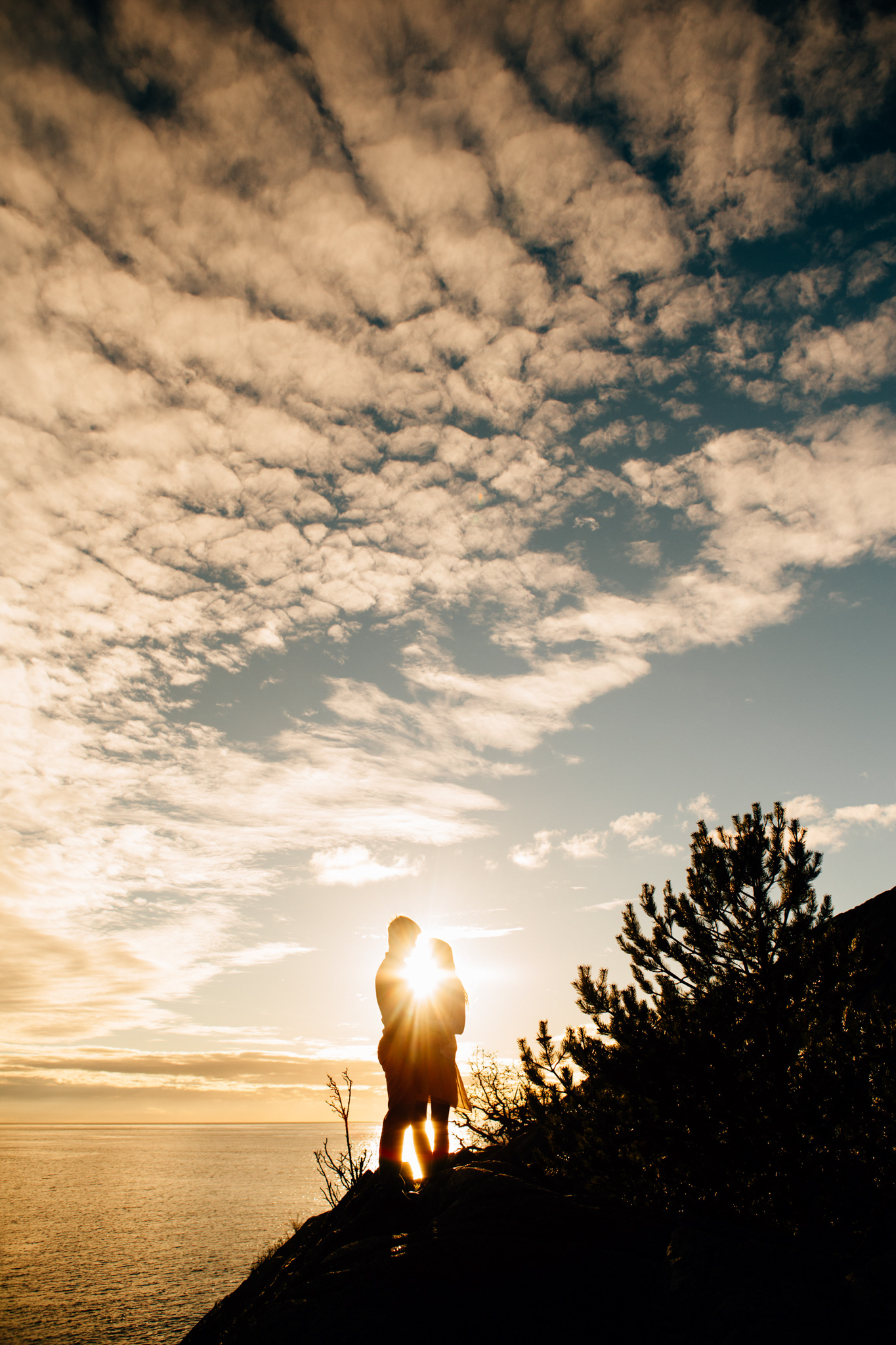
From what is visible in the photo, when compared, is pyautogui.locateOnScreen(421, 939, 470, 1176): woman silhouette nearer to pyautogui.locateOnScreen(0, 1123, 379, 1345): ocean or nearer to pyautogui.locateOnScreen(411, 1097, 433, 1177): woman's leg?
pyautogui.locateOnScreen(411, 1097, 433, 1177): woman's leg

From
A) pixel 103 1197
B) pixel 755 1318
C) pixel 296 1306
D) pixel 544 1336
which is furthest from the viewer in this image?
pixel 103 1197

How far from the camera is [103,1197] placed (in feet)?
194

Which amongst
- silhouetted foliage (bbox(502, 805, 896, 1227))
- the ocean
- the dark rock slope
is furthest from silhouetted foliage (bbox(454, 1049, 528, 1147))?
the ocean

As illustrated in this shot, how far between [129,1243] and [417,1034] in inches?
1850

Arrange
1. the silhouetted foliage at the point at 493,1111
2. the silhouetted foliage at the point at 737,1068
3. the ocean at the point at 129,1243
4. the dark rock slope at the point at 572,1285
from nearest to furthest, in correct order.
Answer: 1. the dark rock slope at the point at 572,1285
2. the silhouetted foliage at the point at 737,1068
3. the silhouetted foliage at the point at 493,1111
4. the ocean at the point at 129,1243

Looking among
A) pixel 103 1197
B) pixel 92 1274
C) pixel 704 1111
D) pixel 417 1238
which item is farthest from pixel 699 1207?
pixel 103 1197

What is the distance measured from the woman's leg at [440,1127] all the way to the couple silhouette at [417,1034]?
0.01 meters

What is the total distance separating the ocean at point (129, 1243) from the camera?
23.0m

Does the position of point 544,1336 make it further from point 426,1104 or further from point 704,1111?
point 704,1111

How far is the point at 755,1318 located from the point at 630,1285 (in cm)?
95

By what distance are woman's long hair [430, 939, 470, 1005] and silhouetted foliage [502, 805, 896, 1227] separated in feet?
8.27

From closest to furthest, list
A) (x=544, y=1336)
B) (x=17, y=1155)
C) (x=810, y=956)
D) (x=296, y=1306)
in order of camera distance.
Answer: (x=544, y=1336) → (x=296, y=1306) → (x=810, y=956) → (x=17, y=1155)

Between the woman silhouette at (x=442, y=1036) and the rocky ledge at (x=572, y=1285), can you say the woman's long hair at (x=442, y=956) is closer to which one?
the woman silhouette at (x=442, y=1036)

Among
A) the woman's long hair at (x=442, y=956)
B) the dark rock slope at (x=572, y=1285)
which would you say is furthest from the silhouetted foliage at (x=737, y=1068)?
the woman's long hair at (x=442, y=956)
